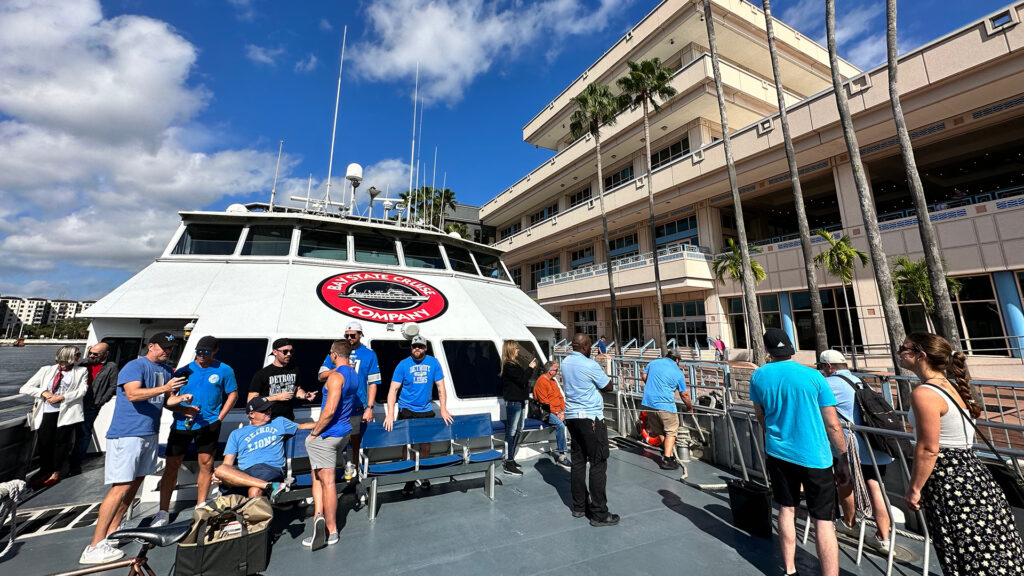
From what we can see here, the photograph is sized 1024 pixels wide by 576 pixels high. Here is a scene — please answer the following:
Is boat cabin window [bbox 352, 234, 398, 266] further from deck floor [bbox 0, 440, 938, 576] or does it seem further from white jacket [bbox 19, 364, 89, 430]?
deck floor [bbox 0, 440, 938, 576]

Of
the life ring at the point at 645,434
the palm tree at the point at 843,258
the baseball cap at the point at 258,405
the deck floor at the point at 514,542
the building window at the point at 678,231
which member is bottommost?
the deck floor at the point at 514,542

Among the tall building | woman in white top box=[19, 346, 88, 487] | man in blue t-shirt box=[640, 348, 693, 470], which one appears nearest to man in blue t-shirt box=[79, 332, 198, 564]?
woman in white top box=[19, 346, 88, 487]

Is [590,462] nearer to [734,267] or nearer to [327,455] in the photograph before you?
[327,455]

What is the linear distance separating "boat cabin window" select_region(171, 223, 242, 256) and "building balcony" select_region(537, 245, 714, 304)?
19.7 meters

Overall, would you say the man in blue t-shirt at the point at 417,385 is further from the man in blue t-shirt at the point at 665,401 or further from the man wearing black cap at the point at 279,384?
the man in blue t-shirt at the point at 665,401

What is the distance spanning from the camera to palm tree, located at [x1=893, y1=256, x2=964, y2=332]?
46.0 feet

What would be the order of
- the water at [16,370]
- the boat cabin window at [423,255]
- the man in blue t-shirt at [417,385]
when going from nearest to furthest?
the man in blue t-shirt at [417,385]
the boat cabin window at [423,255]
the water at [16,370]

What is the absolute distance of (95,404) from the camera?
537 centimetres

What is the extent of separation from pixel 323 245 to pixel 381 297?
2.03 meters

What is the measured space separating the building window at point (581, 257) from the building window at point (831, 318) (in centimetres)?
1429

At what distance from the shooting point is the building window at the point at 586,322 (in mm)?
28891

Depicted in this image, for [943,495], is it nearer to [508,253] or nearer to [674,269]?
[674,269]

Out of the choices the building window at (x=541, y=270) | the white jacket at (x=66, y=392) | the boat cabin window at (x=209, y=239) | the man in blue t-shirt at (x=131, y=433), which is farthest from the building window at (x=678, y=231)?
the white jacket at (x=66, y=392)

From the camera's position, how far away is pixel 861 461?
378cm
